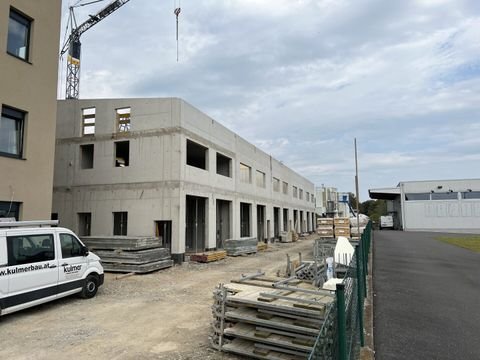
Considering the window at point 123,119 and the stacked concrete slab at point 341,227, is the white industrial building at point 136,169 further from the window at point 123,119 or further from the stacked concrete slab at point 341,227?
the stacked concrete slab at point 341,227

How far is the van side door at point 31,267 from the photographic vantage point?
779cm

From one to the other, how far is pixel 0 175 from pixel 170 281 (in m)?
6.84

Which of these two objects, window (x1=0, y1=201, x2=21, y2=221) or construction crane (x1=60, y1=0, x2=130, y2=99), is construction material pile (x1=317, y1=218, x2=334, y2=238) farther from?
construction crane (x1=60, y1=0, x2=130, y2=99)

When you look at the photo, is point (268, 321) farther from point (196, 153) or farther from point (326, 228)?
point (196, 153)

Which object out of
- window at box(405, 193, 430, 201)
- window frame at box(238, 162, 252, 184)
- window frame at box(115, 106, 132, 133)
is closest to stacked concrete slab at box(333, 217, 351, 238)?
window frame at box(238, 162, 252, 184)

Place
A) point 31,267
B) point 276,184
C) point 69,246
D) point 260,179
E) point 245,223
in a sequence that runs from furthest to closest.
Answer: point 276,184
point 260,179
point 245,223
point 69,246
point 31,267

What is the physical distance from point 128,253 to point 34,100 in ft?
23.0

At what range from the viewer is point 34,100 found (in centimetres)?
1262

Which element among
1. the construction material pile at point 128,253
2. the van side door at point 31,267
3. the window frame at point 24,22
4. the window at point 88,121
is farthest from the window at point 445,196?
the van side door at point 31,267

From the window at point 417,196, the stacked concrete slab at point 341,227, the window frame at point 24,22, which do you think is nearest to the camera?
the window frame at point 24,22

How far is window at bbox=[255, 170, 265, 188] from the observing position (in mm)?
30831

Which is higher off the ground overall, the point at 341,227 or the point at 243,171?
the point at 243,171

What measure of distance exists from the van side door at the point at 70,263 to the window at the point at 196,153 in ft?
35.8

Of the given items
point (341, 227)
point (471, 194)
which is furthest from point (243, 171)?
point (471, 194)
